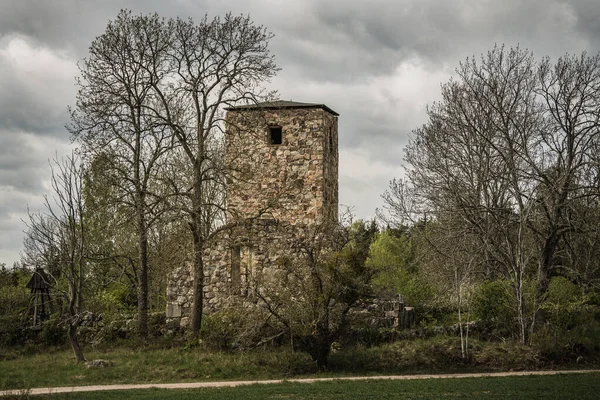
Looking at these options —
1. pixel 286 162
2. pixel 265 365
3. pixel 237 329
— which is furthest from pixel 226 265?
pixel 265 365

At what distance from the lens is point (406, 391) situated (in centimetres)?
1756

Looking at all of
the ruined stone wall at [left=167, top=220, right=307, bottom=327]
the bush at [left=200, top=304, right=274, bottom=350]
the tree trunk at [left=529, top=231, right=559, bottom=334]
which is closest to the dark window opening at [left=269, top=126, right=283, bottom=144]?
the ruined stone wall at [left=167, top=220, right=307, bottom=327]

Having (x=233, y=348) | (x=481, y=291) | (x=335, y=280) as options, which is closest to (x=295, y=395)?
(x=335, y=280)

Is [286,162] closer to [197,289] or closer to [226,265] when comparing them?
[226,265]

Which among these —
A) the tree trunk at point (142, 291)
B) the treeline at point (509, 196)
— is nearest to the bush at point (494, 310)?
the treeline at point (509, 196)

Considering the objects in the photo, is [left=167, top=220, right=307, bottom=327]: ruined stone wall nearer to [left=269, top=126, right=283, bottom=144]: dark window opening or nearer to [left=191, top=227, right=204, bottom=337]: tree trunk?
[left=191, top=227, right=204, bottom=337]: tree trunk

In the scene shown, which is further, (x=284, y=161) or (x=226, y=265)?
(x=284, y=161)

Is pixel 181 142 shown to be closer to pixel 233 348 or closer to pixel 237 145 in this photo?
pixel 237 145

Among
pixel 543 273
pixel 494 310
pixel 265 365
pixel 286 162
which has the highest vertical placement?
pixel 286 162

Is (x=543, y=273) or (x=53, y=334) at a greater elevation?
(x=543, y=273)

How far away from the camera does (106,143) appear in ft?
88.7

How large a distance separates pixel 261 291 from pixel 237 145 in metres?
8.37

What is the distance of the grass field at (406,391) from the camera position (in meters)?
16.8

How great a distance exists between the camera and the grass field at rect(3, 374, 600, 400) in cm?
1678
